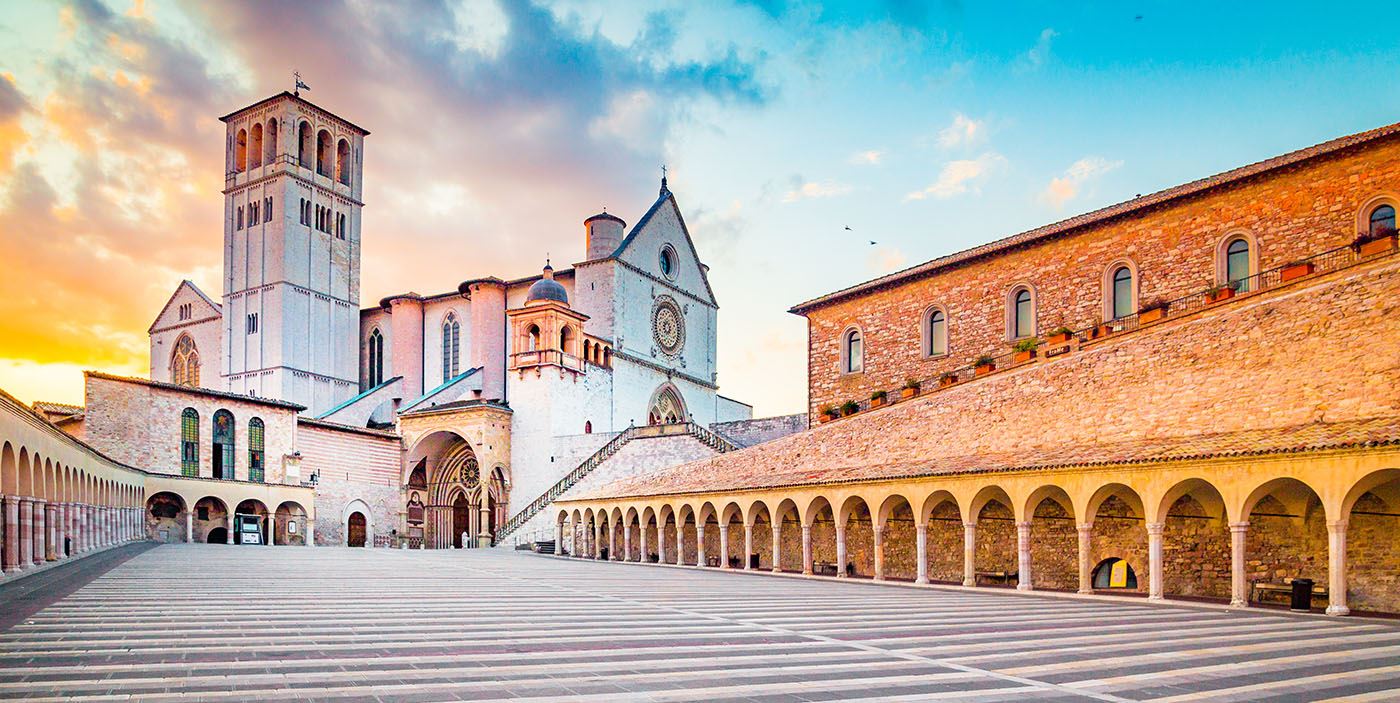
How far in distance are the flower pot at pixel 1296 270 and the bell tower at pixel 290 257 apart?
53965 millimetres

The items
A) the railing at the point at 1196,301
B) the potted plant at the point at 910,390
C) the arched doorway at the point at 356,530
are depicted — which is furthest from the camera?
the arched doorway at the point at 356,530

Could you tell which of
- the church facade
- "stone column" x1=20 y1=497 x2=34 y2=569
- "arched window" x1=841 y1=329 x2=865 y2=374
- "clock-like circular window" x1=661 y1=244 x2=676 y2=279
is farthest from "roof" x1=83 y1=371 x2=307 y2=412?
"arched window" x1=841 y1=329 x2=865 y2=374

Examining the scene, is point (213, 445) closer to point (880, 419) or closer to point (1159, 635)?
point (880, 419)

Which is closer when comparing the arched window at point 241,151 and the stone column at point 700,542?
the stone column at point 700,542

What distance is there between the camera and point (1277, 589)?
19422mm

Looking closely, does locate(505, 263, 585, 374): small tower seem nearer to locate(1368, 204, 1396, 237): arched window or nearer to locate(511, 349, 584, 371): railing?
locate(511, 349, 584, 371): railing

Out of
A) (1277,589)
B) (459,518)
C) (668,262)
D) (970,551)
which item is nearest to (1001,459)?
(970,551)

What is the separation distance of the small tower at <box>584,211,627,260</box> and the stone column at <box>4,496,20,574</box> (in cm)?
3793

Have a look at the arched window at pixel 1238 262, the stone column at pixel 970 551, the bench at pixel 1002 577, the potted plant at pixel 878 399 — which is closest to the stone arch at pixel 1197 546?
the bench at pixel 1002 577

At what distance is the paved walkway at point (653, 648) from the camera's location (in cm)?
899

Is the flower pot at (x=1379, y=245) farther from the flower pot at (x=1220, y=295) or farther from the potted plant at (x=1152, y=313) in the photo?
the potted plant at (x=1152, y=313)

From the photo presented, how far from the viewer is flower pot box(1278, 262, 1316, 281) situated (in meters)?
22.4

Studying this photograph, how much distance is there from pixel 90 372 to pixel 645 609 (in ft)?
108

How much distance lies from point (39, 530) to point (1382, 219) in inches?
1297
